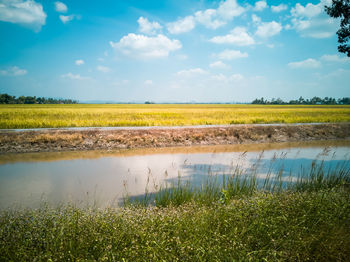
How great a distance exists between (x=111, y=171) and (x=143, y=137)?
→ 5.93 meters

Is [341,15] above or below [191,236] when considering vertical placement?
above

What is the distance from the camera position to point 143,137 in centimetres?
1451

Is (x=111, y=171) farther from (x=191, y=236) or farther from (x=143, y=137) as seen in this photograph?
(x=191, y=236)

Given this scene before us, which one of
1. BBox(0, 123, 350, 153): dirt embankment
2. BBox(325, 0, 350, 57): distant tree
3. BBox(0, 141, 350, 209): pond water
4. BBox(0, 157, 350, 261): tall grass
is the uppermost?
BBox(325, 0, 350, 57): distant tree

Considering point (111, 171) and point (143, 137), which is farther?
point (143, 137)

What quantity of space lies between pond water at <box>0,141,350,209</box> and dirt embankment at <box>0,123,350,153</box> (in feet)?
3.40

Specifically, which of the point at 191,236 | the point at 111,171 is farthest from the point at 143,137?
the point at 191,236

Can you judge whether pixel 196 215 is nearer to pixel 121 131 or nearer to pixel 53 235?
pixel 53 235

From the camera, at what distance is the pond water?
6363mm

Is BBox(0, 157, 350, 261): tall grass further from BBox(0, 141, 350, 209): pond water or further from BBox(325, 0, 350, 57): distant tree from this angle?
BBox(325, 0, 350, 57): distant tree

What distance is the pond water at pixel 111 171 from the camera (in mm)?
6363

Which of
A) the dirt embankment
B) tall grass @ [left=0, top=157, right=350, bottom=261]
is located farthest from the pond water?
tall grass @ [left=0, top=157, right=350, bottom=261]

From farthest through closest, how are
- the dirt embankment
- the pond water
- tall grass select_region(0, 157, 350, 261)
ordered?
the dirt embankment → the pond water → tall grass select_region(0, 157, 350, 261)

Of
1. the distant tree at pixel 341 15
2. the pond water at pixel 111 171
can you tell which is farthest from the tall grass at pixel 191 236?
the distant tree at pixel 341 15
